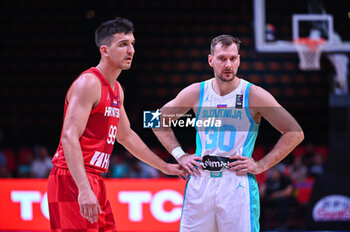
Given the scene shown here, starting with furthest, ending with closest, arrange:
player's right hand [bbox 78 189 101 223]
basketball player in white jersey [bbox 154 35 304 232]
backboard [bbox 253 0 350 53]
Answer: backboard [bbox 253 0 350 53] < basketball player in white jersey [bbox 154 35 304 232] < player's right hand [bbox 78 189 101 223]

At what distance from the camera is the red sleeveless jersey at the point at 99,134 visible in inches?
134

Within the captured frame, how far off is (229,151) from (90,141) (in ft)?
3.36

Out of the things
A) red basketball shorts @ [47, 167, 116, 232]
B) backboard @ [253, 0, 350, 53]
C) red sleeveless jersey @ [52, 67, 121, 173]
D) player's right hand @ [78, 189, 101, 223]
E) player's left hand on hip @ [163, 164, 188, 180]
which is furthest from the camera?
backboard @ [253, 0, 350, 53]

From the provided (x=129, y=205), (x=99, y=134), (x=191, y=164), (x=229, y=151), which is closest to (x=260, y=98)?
(x=229, y=151)

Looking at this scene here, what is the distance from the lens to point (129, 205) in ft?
24.2

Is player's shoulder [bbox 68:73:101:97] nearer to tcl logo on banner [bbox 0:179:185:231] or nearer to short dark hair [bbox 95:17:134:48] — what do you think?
short dark hair [bbox 95:17:134:48]

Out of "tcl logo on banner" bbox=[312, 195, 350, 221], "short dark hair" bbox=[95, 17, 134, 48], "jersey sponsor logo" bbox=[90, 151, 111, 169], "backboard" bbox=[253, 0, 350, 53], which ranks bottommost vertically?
"tcl logo on banner" bbox=[312, 195, 350, 221]

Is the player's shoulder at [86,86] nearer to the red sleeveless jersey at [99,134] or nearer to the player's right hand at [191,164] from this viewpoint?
the red sleeveless jersey at [99,134]

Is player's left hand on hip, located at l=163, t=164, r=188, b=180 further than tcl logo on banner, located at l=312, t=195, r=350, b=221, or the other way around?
tcl logo on banner, located at l=312, t=195, r=350, b=221

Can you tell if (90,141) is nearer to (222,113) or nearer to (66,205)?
(66,205)

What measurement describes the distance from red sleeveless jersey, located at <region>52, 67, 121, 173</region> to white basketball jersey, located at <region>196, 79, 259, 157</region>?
0.71m

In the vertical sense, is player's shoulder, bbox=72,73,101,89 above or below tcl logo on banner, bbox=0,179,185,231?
above

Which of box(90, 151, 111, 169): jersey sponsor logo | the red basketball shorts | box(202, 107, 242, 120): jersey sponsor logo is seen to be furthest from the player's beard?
the red basketball shorts

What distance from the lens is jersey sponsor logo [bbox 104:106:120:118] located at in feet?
11.3
